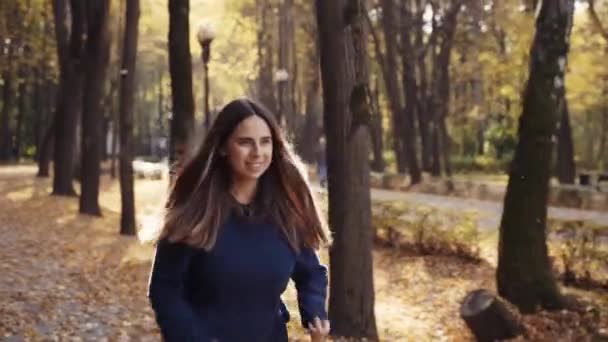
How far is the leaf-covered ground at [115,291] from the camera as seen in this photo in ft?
24.6

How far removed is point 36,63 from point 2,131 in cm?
1083

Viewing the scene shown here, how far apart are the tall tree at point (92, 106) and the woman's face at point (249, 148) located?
1459 cm

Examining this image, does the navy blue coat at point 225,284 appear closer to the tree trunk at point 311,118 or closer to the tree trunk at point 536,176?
the tree trunk at point 536,176

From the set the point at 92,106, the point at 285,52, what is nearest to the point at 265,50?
the point at 285,52

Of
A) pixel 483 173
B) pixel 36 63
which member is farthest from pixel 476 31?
pixel 36 63

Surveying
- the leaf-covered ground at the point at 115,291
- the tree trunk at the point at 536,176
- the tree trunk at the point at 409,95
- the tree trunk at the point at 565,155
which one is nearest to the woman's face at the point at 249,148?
the leaf-covered ground at the point at 115,291

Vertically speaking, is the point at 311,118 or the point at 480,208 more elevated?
the point at 311,118

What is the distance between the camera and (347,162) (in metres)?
7.27

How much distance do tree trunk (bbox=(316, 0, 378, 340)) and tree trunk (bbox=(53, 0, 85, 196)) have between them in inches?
480

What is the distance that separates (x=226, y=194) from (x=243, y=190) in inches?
3.2

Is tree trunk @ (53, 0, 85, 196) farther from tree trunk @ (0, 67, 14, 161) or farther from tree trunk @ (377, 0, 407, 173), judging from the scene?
tree trunk @ (0, 67, 14, 161)

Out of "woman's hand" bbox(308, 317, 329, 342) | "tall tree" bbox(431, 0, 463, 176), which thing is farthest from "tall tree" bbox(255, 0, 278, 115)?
"woman's hand" bbox(308, 317, 329, 342)

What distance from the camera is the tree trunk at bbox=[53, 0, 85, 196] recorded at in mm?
18281

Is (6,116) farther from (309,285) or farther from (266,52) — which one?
(309,285)
